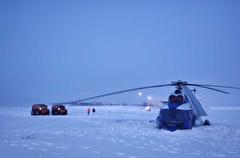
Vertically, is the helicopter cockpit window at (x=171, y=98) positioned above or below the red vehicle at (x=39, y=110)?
above

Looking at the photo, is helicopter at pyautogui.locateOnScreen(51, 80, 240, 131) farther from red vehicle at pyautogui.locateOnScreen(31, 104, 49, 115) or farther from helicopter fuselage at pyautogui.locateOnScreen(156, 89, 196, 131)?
red vehicle at pyautogui.locateOnScreen(31, 104, 49, 115)

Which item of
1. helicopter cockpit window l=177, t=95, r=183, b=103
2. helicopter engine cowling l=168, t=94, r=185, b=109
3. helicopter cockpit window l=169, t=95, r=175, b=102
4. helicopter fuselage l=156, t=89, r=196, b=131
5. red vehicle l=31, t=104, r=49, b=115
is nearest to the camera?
helicopter fuselage l=156, t=89, r=196, b=131

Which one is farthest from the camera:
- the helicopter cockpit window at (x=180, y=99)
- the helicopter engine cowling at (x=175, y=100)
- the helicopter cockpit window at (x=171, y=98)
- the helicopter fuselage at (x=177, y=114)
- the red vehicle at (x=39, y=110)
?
the red vehicle at (x=39, y=110)

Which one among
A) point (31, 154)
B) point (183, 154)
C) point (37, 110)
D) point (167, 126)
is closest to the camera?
point (31, 154)

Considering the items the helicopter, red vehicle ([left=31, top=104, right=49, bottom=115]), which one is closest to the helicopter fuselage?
the helicopter

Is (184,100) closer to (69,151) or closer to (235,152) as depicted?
(235,152)

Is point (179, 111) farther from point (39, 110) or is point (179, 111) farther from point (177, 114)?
point (39, 110)

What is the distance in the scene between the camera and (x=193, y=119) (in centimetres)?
1592

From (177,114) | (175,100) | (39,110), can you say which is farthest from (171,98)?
(39,110)

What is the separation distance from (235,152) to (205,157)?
1.53 meters

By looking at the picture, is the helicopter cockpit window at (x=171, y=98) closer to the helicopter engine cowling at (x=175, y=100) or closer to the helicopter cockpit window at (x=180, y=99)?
the helicopter engine cowling at (x=175, y=100)

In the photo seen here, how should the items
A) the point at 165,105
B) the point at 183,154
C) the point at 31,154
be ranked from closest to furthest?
the point at 31,154, the point at 183,154, the point at 165,105

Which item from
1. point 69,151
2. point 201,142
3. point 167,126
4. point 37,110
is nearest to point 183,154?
point 201,142

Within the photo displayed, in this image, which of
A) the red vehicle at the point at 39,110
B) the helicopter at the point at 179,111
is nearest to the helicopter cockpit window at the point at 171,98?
the helicopter at the point at 179,111
